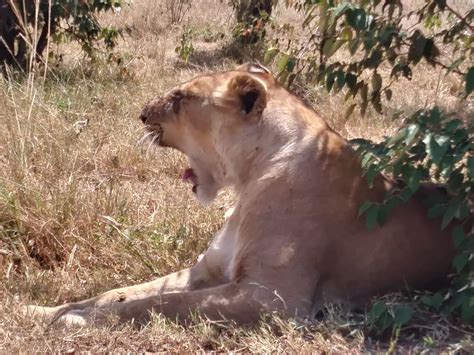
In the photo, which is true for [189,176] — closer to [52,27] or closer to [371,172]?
[371,172]

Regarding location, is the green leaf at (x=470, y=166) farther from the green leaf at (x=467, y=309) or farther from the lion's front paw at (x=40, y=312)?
the lion's front paw at (x=40, y=312)

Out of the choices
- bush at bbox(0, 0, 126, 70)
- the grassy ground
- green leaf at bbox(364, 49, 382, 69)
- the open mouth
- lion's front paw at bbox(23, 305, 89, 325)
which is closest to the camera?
the grassy ground

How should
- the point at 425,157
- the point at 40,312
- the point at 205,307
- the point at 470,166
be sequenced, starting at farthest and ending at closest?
the point at 40,312
the point at 205,307
the point at 425,157
the point at 470,166

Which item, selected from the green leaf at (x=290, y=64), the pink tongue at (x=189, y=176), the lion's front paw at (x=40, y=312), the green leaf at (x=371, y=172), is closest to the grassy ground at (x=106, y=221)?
the lion's front paw at (x=40, y=312)

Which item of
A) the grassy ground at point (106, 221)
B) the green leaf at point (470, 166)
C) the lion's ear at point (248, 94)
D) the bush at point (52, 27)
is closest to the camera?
the green leaf at point (470, 166)

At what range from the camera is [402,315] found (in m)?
2.60

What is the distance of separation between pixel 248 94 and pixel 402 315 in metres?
0.98

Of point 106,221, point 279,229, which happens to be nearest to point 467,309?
point 279,229

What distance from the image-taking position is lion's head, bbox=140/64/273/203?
10.3 ft

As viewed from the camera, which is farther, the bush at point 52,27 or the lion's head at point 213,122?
the bush at point 52,27

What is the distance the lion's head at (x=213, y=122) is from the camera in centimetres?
314

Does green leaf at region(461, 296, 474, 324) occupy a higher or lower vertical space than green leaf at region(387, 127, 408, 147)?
lower

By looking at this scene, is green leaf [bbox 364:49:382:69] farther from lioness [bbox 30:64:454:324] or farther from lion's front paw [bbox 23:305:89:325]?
lion's front paw [bbox 23:305:89:325]

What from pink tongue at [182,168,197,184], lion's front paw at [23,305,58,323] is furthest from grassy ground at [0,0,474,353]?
pink tongue at [182,168,197,184]
